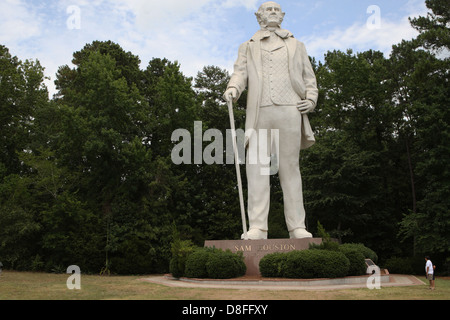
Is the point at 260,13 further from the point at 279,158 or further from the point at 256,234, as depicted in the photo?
the point at 256,234

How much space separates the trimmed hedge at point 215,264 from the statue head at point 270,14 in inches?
243

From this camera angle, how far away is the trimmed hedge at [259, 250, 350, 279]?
34.0ft

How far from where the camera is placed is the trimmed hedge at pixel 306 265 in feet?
34.0

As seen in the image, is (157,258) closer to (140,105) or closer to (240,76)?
(140,105)

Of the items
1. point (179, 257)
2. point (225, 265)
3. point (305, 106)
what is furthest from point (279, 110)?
point (179, 257)

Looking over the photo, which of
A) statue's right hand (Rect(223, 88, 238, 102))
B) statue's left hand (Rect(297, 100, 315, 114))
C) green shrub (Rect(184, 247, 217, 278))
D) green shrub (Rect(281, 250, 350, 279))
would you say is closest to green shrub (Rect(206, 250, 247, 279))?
green shrub (Rect(184, 247, 217, 278))

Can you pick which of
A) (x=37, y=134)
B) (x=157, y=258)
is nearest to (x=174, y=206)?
(x=157, y=258)

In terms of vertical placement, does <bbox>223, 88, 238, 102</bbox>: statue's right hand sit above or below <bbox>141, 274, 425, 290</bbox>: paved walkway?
above

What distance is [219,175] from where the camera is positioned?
81.9 ft

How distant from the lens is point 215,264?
35.9ft

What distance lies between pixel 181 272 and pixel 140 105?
43.1 feet

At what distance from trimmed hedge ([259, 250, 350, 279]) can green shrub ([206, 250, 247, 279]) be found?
0.58 metres

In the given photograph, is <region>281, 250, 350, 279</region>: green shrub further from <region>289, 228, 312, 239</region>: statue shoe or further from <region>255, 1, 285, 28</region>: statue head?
<region>255, 1, 285, 28</region>: statue head

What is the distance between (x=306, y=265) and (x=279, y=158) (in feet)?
10.3
